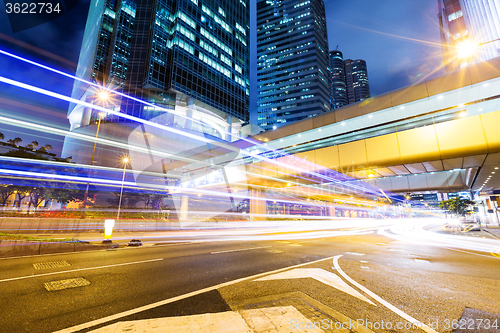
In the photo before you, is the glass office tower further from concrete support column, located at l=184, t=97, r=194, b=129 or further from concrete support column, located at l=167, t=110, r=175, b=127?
concrete support column, located at l=167, t=110, r=175, b=127

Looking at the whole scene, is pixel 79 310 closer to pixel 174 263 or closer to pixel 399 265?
pixel 174 263

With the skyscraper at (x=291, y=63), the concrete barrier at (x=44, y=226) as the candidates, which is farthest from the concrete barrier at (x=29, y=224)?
the skyscraper at (x=291, y=63)

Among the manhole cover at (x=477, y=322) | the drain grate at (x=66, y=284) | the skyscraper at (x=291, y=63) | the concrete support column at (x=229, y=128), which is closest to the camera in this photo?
the manhole cover at (x=477, y=322)

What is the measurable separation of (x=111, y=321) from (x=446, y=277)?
884 centimetres

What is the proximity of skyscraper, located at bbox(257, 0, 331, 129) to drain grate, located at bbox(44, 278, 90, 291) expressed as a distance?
13011cm

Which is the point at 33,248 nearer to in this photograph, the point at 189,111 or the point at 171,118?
the point at 171,118

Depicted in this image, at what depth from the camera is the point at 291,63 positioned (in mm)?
140875

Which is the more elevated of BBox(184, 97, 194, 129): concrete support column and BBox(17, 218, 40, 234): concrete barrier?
BBox(184, 97, 194, 129): concrete support column

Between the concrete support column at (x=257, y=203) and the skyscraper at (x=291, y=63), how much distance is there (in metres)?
109

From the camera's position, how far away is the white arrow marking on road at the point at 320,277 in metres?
4.96

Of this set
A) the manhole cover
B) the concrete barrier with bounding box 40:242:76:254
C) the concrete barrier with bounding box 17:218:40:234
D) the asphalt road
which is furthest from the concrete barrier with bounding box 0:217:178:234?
the manhole cover

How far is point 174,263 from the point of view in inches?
307

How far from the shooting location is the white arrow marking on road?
4.96 meters

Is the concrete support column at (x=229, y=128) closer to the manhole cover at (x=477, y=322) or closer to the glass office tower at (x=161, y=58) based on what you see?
the glass office tower at (x=161, y=58)
